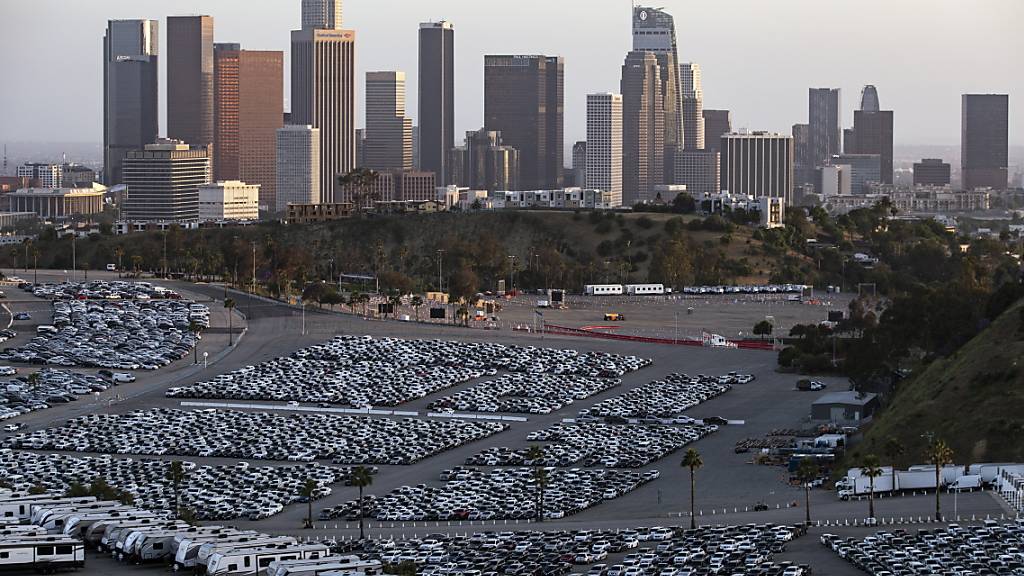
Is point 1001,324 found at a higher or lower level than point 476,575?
higher

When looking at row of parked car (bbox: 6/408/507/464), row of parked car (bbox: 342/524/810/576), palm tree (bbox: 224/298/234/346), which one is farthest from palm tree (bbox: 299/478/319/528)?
palm tree (bbox: 224/298/234/346)

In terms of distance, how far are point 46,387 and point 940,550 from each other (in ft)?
180

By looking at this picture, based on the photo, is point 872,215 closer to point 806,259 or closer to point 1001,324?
point 806,259

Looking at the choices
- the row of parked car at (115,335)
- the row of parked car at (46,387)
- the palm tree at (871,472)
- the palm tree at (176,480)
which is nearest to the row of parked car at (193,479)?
the palm tree at (176,480)

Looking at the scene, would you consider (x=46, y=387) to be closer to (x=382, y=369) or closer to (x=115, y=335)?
(x=382, y=369)

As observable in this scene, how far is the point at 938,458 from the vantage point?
209 ft

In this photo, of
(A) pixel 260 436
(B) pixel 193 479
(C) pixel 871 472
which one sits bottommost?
(B) pixel 193 479

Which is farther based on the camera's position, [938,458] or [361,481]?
[361,481]

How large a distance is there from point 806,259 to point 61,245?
68147 millimetres

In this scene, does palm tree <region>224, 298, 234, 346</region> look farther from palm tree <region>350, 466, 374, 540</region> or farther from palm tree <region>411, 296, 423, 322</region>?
palm tree <region>350, 466, 374, 540</region>

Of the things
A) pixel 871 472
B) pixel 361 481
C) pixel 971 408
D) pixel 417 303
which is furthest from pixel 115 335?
pixel 871 472

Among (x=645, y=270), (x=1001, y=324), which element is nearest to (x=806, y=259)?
(x=645, y=270)

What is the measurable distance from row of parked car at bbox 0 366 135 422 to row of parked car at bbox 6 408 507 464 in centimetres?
482

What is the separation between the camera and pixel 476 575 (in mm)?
54281
